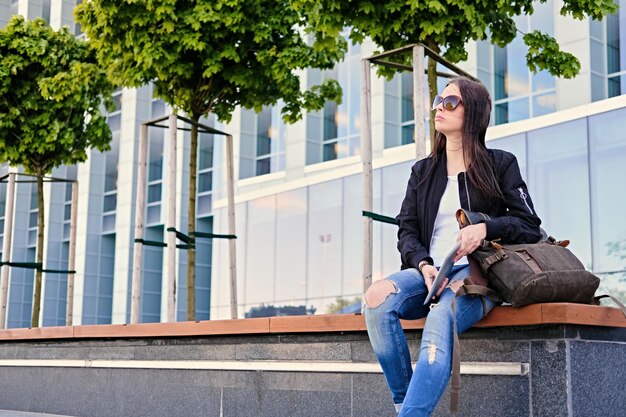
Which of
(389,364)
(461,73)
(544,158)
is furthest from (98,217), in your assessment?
(389,364)

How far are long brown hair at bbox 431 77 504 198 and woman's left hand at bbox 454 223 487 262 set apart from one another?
272 mm

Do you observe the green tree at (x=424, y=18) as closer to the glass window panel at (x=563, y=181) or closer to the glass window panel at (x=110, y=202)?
the glass window panel at (x=563, y=181)

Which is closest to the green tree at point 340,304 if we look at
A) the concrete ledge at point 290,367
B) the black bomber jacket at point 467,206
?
the concrete ledge at point 290,367

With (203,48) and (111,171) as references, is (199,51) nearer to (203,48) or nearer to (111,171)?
(203,48)

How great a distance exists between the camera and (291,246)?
24.1 metres

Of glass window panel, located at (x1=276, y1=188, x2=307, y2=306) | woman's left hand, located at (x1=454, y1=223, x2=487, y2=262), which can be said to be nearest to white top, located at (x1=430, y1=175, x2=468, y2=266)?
woman's left hand, located at (x1=454, y1=223, x2=487, y2=262)

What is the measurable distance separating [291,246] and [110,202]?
1146 centimetres

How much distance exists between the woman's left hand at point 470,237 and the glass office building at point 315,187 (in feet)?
20.1

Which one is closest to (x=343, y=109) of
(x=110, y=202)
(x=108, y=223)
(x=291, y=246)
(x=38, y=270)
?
(x=291, y=246)

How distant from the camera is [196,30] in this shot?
29.0 feet

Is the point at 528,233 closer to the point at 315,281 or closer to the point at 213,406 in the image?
the point at 213,406

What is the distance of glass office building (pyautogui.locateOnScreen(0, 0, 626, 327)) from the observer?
1720cm

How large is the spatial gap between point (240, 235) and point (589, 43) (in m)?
11.4

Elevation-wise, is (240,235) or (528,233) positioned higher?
(240,235)
